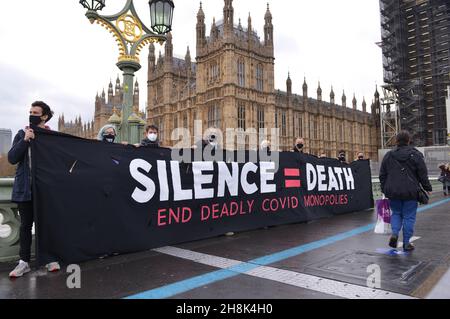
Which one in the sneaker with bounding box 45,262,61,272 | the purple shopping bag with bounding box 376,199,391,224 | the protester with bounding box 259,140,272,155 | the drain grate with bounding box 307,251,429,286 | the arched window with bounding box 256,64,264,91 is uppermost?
the arched window with bounding box 256,64,264,91

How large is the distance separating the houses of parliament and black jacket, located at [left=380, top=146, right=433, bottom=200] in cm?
3582

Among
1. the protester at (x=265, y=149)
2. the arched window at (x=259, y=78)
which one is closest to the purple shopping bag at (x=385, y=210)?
the protester at (x=265, y=149)

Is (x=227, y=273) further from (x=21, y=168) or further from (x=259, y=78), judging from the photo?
(x=259, y=78)

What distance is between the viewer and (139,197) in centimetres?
460

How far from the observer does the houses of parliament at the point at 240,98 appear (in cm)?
4256

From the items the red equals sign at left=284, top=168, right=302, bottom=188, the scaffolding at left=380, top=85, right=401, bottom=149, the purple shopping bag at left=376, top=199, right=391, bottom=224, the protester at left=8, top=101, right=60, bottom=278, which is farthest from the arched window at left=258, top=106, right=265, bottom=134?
the protester at left=8, top=101, right=60, bottom=278

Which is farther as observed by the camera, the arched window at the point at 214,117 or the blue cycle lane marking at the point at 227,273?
the arched window at the point at 214,117

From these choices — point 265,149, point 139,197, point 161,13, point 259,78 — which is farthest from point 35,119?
point 259,78

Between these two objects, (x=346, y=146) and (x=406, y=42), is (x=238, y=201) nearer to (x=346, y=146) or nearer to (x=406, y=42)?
(x=406, y=42)

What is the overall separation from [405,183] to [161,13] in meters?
6.11

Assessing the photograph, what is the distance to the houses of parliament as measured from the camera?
42.6 metres

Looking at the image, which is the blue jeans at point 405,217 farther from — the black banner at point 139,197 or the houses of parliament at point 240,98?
the houses of parliament at point 240,98

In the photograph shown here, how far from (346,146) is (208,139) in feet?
201

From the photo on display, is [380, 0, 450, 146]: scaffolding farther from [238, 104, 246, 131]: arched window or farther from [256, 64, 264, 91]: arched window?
[238, 104, 246, 131]: arched window
